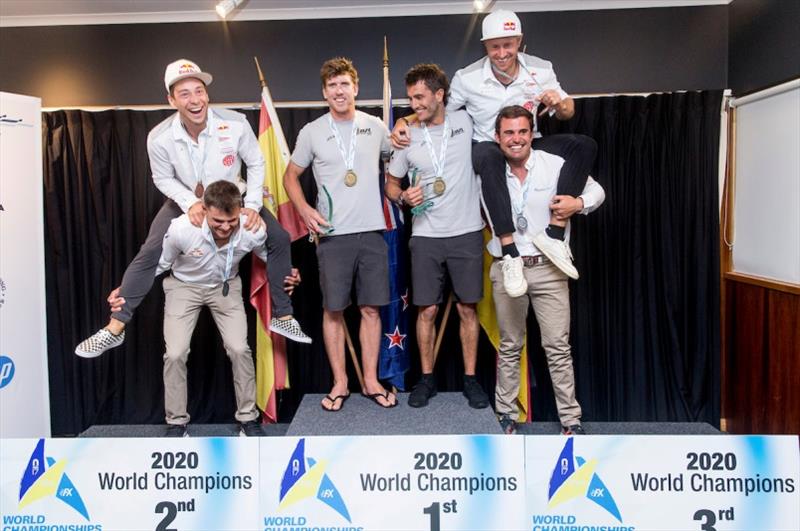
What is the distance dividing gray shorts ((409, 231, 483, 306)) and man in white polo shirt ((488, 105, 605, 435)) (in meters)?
0.10

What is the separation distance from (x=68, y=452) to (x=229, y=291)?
133cm

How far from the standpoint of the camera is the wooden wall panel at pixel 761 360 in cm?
328

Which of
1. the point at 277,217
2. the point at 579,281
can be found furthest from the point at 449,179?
the point at 579,281

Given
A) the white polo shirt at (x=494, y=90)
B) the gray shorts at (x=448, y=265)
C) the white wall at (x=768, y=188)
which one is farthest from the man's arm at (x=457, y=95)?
the white wall at (x=768, y=188)

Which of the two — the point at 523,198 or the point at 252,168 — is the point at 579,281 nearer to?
the point at 523,198

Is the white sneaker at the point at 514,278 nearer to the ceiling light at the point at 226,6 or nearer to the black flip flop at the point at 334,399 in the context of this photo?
the black flip flop at the point at 334,399

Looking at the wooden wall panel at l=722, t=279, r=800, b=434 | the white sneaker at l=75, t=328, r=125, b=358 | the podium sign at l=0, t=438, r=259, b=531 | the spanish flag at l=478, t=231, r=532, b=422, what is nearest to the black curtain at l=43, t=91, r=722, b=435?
the wooden wall panel at l=722, t=279, r=800, b=434

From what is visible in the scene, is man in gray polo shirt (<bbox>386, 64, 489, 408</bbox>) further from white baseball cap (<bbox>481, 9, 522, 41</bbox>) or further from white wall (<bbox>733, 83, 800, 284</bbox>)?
white wall (<bbox>733, 83, 800, 284</bbox>)

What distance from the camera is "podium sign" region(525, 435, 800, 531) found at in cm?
190

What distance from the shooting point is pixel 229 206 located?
2865 mm

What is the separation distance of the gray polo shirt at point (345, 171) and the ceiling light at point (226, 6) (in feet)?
3.48

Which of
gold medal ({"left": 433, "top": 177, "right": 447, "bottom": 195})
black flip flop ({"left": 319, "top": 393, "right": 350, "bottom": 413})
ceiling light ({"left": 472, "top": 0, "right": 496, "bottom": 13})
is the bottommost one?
black flip flop ({"left": 319, "top": 393, "right": 350, "bottom": 413})

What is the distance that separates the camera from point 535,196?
3.00 metres

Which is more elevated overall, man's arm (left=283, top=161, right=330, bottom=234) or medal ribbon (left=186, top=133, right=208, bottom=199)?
medal ribbon (left=186, top=133, right=208, bottom=199)
